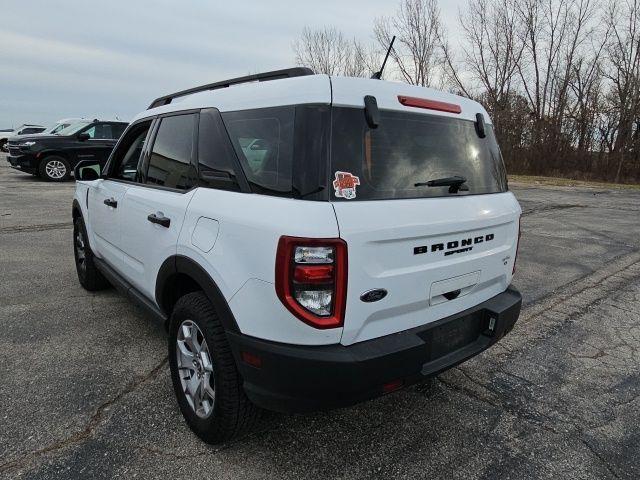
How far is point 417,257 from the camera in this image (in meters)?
2.06

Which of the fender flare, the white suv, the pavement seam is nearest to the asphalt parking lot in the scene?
the pavement seam

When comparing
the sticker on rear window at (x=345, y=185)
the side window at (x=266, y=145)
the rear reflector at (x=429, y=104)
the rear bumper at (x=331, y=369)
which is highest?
the rear reflector at (x=429, y=104)

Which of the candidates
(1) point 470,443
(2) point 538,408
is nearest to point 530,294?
(2) point 538,408

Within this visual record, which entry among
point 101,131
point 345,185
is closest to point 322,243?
point 345,185

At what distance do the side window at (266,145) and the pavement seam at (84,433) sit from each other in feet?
5.34

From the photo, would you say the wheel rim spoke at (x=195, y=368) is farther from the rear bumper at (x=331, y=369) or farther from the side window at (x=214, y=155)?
the side window at (x=214, y=155)

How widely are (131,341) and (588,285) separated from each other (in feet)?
16.3

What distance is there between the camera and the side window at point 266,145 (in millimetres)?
1982

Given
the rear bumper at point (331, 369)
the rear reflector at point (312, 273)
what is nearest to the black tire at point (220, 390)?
the rear bumper at point (331, 369)

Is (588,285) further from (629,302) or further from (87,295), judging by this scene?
(87,295)

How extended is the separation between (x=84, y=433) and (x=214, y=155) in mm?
1644

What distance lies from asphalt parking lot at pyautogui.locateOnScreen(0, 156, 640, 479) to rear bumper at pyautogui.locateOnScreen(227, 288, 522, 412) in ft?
1.59

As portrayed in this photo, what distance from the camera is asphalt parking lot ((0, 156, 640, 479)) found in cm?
222

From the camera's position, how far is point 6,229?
7621 mm
